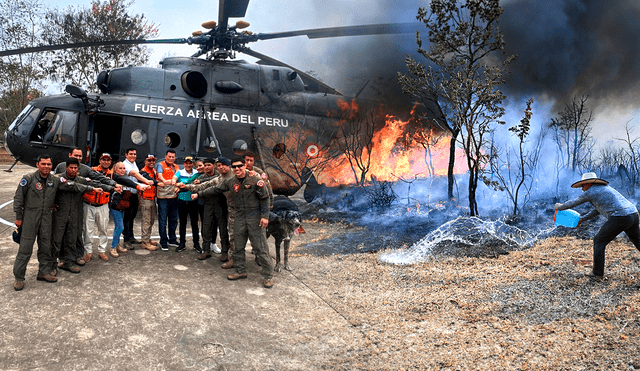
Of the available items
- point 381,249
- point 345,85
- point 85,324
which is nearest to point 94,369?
point 85,324

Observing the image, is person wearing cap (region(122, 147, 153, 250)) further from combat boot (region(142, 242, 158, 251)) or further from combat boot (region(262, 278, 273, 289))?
combat boot (region(262, 278, 273, 289))

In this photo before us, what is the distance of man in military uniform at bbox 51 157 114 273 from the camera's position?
16.3 ft

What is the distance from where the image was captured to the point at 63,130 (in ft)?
30.1

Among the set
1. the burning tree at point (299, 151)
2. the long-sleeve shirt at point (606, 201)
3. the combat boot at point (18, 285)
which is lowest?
the combat boot at point (18, 285)

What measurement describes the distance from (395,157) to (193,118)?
689 cm

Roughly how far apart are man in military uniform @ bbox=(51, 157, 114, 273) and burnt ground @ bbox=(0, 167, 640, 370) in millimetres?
333

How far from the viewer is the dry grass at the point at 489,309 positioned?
3553mm

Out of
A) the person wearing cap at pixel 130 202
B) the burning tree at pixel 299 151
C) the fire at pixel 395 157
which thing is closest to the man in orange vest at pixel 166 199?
the person wearing cap at pixel 130 202

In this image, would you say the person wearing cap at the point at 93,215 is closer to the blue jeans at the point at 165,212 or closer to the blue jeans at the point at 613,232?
the blue jeans at the point at 165,212

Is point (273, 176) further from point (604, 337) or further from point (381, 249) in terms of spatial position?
point (604, 337)

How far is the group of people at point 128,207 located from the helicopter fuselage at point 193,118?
3.76 m

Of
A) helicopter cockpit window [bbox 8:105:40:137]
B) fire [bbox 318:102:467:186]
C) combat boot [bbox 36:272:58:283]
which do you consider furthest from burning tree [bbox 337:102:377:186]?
combat boot [bbox 36:272:58:283]

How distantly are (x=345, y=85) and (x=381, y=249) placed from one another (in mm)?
7929

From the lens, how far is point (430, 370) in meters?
3.43
